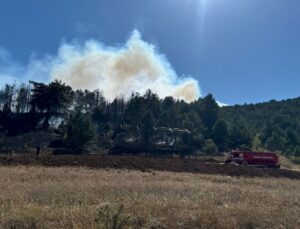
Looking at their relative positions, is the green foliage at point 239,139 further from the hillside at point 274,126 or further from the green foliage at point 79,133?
the green foliage at point 79,133

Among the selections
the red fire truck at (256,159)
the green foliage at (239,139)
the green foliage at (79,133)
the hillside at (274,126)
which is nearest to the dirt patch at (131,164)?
the red fire truck at (256,159)

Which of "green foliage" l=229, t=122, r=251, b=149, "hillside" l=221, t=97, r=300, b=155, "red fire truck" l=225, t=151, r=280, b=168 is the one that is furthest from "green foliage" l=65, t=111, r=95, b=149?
"hillside" l=221, t=97, r=300, b=155

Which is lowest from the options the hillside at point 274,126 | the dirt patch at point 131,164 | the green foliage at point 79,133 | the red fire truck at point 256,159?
the dirt patch at point 131,164

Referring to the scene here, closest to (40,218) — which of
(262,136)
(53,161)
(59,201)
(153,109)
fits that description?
(59,201)

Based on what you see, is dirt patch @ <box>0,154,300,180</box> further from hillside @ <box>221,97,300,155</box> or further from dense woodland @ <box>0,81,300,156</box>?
hillside @ <box>221,97,300,155</box>

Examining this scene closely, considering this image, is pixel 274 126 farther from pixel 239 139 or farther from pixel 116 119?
pixel 116 119

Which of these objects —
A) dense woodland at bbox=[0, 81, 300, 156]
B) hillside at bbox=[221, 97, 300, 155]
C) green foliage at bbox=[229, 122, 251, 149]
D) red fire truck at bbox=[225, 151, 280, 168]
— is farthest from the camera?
hillside at bbox=[221, 97, 300, 155]

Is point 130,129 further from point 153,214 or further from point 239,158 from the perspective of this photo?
point 153,214

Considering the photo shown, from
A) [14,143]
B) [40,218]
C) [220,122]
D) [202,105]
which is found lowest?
[40,218]

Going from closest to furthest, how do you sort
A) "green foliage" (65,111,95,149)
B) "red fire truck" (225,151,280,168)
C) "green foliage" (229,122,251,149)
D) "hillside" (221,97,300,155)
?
"red fire truck" (225,151,280,168), "green foliage" (65,111,95,149), "green foliage" (229,122,251,149), "hillside" (221,97,300,155)

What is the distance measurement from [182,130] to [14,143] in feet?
122

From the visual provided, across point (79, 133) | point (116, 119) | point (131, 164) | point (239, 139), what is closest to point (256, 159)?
point (131, 164)

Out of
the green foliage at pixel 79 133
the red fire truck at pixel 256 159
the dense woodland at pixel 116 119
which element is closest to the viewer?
the red fire truck at pixel 256 159

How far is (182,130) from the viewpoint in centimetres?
9281
